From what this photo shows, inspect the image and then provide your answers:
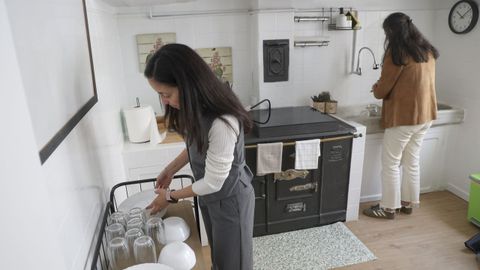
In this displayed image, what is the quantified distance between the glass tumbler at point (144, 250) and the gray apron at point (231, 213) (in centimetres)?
36

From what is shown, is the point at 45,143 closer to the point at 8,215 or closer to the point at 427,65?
the point at 8,215

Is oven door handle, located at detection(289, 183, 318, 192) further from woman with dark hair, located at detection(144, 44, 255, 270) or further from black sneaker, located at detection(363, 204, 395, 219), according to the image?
woman with dark hair, located at detection(144, 44, 255, 270)

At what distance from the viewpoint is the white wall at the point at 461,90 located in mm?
2535

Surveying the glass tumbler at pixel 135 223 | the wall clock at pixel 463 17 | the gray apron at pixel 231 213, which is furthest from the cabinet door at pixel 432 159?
the glass tumbler at pixel 135 223

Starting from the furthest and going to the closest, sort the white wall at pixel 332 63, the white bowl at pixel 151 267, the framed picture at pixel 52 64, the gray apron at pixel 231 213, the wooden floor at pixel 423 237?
the white wall at pixel 332 63, the wooden floor at pixel 423 237, the gray apron at pixel 231 213, the white bowl at pixel 151 267, the framed picture at pixel 52 64

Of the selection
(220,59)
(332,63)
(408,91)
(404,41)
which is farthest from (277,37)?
(408,91)

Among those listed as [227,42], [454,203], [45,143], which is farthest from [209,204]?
[454,203]

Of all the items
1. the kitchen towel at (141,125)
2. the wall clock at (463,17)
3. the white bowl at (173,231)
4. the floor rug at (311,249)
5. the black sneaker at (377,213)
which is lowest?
the floor rug at (311,249)

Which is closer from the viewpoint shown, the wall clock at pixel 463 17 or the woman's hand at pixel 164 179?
the woman's hand at pixel 164 179

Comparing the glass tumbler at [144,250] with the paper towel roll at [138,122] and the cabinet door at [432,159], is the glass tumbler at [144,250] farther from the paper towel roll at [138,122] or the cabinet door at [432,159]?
the cabinet door at [432,159]

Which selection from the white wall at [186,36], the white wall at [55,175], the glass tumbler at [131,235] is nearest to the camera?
the white wall at [55,175]

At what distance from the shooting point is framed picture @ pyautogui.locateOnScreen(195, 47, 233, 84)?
2509mm

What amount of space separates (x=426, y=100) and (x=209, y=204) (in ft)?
5.50

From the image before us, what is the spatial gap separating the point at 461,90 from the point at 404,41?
3.26 ft
